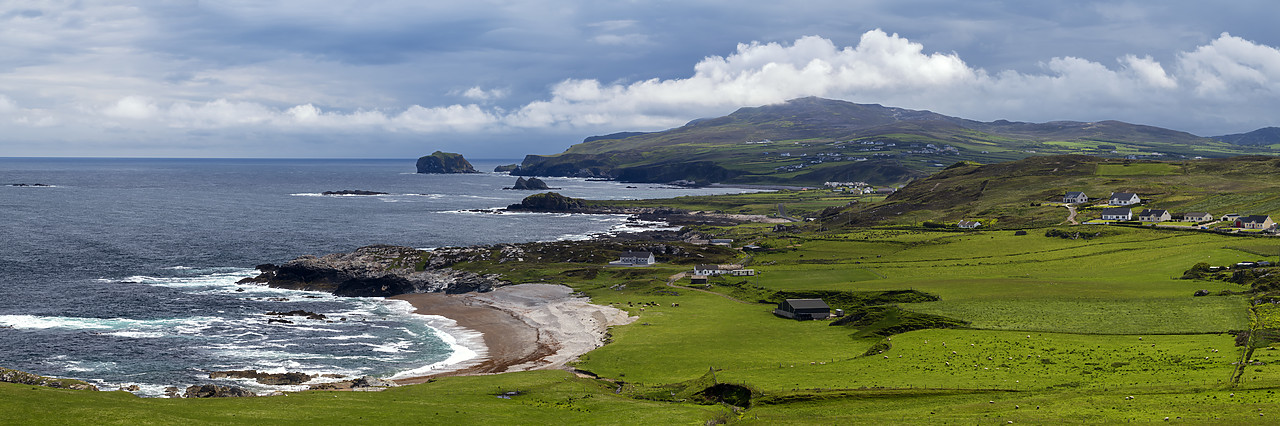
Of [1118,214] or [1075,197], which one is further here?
[1075,197]

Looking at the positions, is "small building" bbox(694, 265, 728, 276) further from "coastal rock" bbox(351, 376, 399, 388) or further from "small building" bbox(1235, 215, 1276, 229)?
"small building" bbox(1235, 215, 1276, 229)

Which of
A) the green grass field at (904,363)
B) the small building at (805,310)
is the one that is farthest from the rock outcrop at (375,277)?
the small building at (805,310)

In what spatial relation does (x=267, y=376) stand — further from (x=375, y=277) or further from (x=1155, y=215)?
(x=1155, y=215)

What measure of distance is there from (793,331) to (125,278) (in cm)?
Result: 10573

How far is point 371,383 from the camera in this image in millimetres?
68625

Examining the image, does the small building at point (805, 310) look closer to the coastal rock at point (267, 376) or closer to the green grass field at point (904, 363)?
the green grass field at point (904, 363)

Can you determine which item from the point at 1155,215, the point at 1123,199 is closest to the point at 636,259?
the point at 1155,215

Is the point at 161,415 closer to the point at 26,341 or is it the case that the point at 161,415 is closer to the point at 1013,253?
the point at 26,341

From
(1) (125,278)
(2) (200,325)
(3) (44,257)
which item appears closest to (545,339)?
(2) (200,325)

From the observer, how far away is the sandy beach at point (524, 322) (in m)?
82.1

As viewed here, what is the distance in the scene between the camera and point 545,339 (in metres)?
92.9

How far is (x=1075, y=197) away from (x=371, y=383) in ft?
574

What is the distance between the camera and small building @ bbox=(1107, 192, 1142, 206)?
183m

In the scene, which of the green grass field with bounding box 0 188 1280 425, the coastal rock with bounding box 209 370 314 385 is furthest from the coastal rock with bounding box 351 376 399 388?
the coastal rock with bounding box 209 370 314 385
